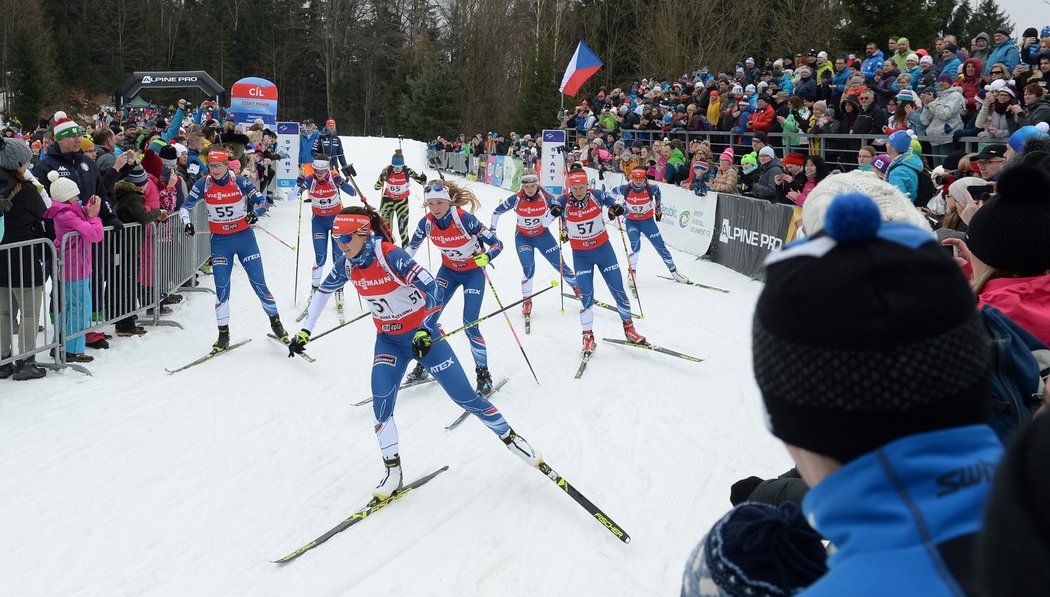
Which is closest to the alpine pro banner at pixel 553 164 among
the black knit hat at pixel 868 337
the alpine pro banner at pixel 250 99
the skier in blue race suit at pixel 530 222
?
the alpine pro banner at pixel 250 99

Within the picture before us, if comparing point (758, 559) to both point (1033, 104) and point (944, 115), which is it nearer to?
point (1033, 104)

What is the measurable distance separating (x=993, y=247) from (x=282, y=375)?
25.1 ft

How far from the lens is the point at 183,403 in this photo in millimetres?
7469

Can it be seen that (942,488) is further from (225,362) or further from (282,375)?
(225,362)

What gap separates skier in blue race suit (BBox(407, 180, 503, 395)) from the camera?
796 centimetres

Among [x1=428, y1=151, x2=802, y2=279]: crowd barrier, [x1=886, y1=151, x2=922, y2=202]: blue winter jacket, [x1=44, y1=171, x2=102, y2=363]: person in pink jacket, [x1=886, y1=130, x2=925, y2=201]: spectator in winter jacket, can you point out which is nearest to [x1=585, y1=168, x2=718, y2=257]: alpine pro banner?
[x1=428, y1=151, x2=802, y2=279]: crowd barrier

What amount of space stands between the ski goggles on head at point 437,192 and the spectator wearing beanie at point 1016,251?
6.41 metres

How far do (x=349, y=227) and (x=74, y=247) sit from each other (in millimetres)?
3772

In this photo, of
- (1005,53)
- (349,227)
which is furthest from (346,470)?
(1005,53)

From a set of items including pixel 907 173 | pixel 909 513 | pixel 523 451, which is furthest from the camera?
pixel 907 173

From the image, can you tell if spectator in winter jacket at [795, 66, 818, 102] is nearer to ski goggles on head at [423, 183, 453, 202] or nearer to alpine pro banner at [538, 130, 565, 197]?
alpine pro banner at [538, 130, 565, 197]

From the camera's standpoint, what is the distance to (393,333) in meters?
5.72

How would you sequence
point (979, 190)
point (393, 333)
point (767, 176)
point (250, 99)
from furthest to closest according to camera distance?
point (250, 99) < point (767, 176) < point (393, 333) < point (979, 190)

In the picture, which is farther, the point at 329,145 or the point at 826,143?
the point at 329,145
